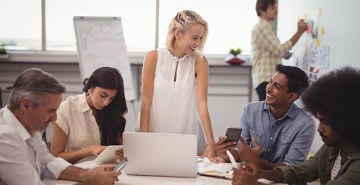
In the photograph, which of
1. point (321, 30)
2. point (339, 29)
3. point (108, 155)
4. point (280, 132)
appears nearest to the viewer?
point (108, 155)

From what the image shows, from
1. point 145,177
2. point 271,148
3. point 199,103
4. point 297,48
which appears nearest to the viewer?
point 145,177

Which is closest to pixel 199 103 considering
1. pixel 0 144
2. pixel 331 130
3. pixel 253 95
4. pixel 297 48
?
pixel 331 130

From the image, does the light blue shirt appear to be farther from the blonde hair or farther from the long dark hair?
the long dark hair

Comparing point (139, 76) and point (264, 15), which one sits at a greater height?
point (264, 15)

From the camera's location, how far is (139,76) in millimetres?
5262

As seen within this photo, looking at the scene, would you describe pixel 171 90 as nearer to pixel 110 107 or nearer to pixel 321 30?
pixel 110 107

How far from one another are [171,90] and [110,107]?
1.40 ft

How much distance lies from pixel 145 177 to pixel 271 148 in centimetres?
75

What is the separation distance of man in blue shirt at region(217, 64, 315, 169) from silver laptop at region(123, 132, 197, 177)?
0.40 m

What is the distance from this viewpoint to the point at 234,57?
17.2 feet

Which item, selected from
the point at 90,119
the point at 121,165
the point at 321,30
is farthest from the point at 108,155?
the point at 321,30

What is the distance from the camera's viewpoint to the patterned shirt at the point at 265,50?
174 inches

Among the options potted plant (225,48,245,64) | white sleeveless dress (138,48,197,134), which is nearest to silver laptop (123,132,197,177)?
white sleeveless dress (138,48,197,134)

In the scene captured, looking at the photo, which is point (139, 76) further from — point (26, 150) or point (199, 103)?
point (26, 150)
